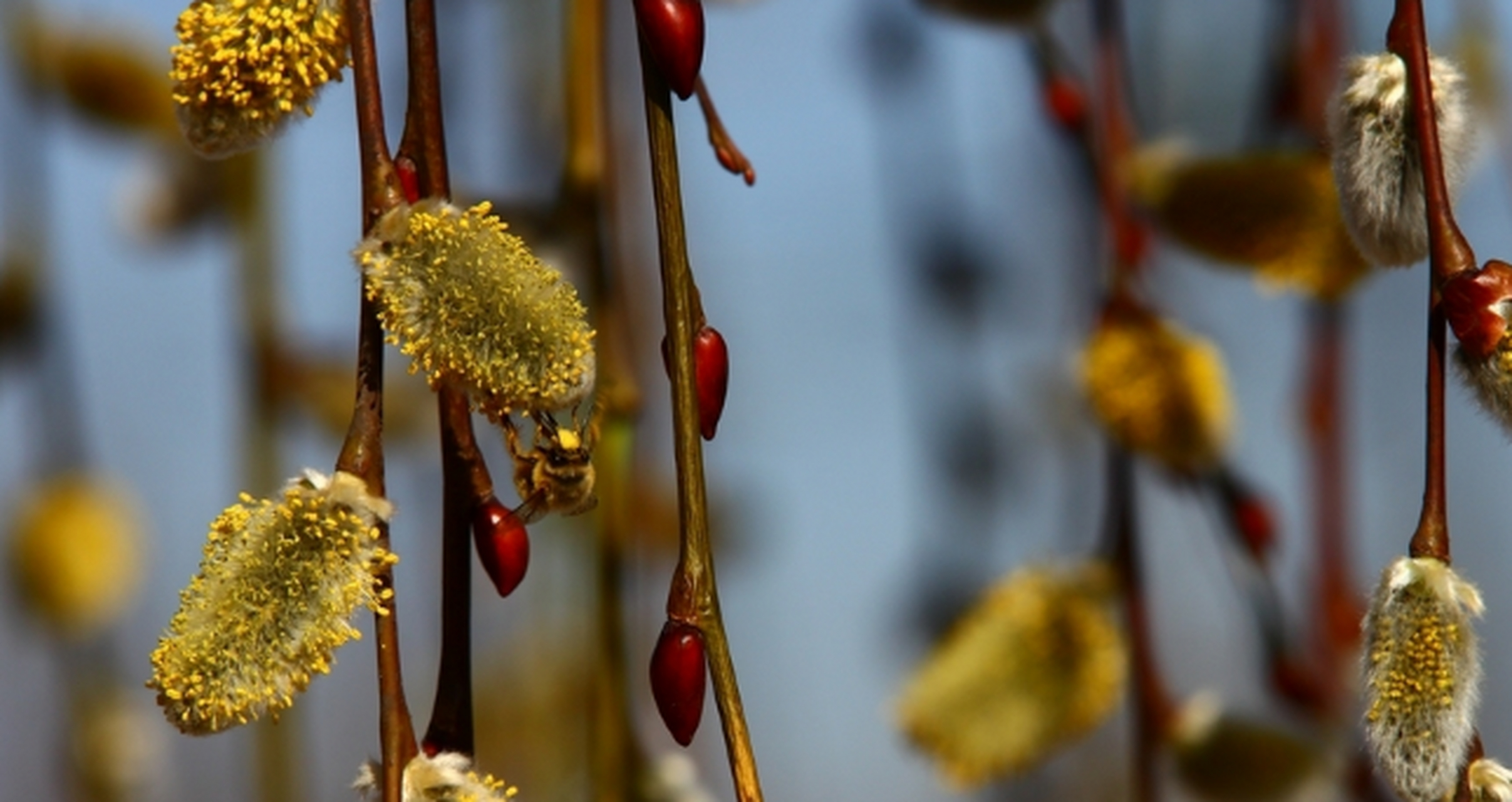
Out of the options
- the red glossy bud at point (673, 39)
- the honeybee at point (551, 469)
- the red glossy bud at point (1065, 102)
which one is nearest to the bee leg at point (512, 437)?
the honeybee at point (551, 469)

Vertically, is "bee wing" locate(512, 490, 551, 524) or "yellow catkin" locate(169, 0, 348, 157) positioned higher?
"yellow catkin" locate(169, 0, 348, 157)

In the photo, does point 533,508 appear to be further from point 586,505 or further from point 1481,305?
point 1481,305

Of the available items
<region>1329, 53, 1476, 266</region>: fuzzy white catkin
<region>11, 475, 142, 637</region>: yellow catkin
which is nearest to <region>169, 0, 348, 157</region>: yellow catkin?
<region>1329, 53, 1476, 266</region>: fuzzy white catkin

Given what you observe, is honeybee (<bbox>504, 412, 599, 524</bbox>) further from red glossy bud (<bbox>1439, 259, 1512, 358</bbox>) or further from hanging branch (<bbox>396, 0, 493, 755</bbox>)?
red glossy bud (<bbox>1439, 259, 1512, 358</bbox>)

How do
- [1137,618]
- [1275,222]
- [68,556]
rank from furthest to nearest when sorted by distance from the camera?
[68,556] → [1137,618] → [1275,222]

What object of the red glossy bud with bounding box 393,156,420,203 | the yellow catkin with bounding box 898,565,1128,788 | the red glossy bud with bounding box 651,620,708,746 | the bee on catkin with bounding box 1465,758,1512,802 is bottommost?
the yellow catkin with bounding box 898,565,1128,788

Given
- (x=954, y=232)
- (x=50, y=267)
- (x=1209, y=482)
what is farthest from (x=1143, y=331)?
(x=50, y=267)

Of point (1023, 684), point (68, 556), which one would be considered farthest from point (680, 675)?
point (68, 556)
